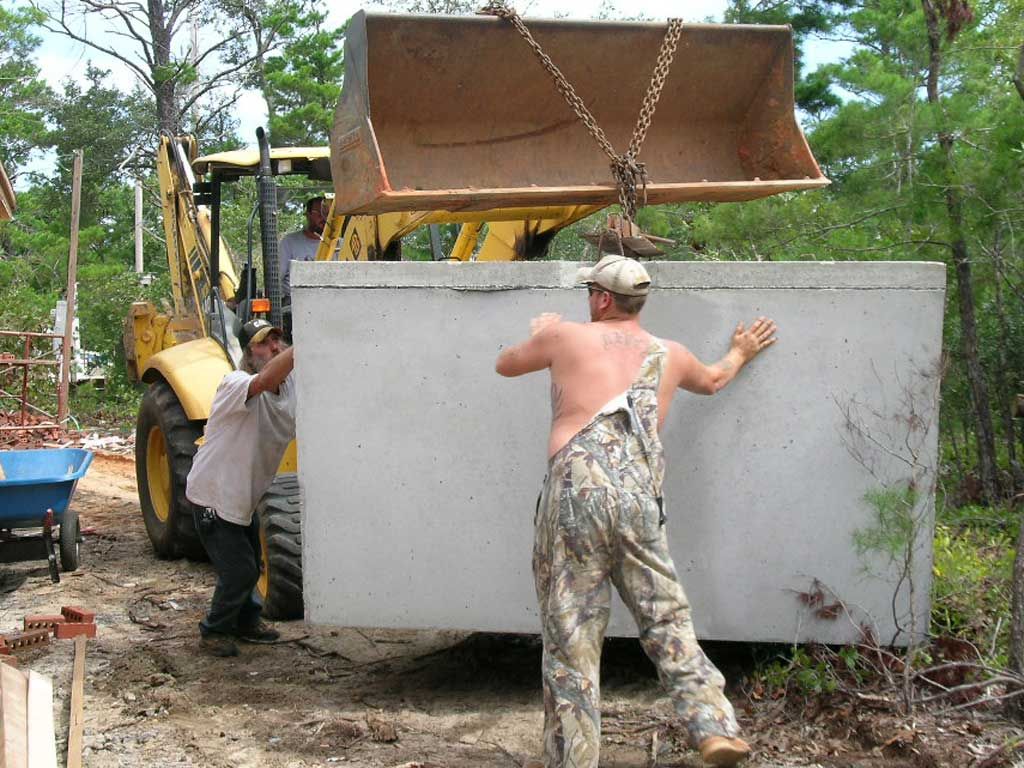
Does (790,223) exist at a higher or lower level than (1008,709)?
higher

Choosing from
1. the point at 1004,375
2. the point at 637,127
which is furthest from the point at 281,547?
the point at 1004,375

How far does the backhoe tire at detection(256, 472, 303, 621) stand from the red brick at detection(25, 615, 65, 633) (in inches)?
43.2

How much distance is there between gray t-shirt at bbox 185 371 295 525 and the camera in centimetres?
647

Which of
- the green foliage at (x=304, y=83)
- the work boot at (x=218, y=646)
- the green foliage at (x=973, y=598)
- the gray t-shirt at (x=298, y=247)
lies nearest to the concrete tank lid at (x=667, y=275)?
the green foliage at (x=973, y=598)

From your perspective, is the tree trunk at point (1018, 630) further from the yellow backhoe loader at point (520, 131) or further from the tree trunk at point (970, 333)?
the tree trunk at point (970, 333)

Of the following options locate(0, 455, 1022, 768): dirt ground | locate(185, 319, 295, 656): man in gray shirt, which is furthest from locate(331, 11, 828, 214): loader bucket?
locate(0, 455, 1022, 768): dirt ground

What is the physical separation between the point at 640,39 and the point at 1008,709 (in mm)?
3535

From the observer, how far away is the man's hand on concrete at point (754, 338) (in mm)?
5453

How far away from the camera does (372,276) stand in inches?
220

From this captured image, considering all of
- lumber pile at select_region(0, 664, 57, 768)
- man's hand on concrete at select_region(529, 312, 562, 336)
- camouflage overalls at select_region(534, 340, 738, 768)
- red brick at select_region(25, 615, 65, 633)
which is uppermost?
man's hand on concrete at select_region(529, 312, 562, 336)

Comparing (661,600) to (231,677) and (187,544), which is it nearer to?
(231,677)

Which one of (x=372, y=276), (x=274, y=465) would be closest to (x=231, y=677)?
(x=274, y=465)

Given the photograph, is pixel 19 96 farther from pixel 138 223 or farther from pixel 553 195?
pixel 553 195

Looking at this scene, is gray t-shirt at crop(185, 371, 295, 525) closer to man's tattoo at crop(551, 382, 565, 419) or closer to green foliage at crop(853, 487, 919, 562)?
man's tattoo at crop(551, 382, 565, 419)
